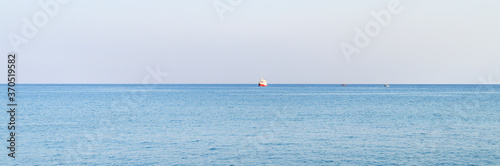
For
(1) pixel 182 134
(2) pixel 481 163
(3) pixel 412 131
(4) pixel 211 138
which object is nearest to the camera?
(2) pixel 481 163

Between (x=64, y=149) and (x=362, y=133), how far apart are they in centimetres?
2599

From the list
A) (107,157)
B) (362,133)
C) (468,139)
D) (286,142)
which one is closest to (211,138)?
(286,142)

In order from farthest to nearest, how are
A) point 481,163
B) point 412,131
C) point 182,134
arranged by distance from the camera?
1. point 412,131
2. point 182,134
3. point 481,163

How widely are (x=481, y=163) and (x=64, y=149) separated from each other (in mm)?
28477

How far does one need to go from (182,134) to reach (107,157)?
1189 centimetres

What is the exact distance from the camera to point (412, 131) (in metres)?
47.3

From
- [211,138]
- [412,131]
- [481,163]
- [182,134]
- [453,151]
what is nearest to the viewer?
[481,163]

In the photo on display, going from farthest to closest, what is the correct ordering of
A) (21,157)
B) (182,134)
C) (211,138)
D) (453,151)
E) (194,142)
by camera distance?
(182,134), (211,138), (194,142), (453,151), (21,157)

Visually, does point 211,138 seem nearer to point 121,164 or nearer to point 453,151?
point 121,164

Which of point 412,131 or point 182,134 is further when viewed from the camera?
point 412,131

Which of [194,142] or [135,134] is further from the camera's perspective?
[135,134]

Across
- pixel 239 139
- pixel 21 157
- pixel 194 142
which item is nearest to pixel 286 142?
pixel 239 139

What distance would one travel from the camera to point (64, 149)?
3519 centimetres

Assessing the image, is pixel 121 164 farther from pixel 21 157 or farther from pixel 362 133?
pixel 362 133
